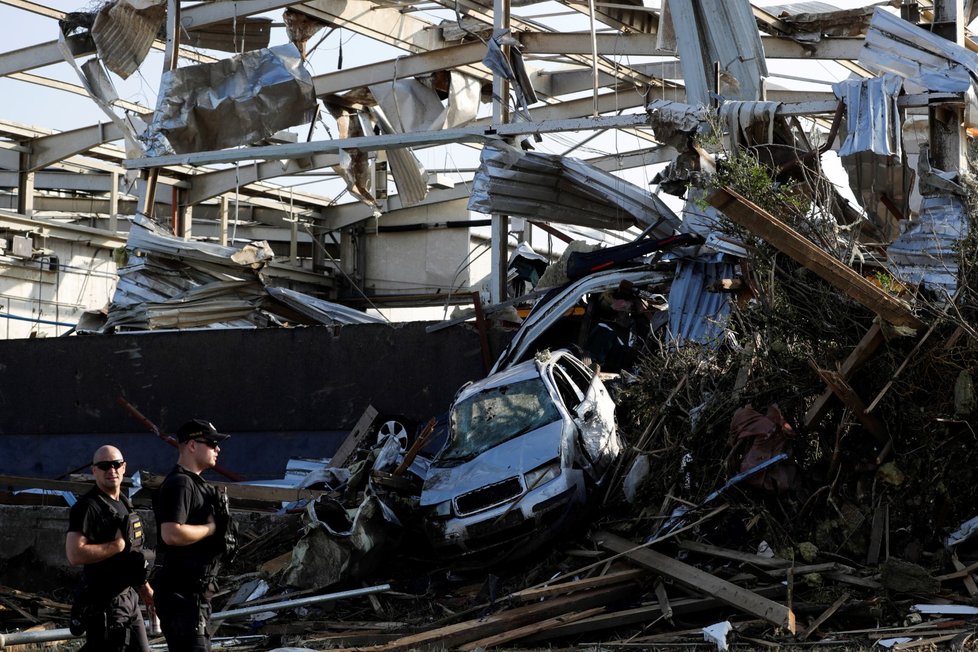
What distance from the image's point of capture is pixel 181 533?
267 inches

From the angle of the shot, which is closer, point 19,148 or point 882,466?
point 882,466

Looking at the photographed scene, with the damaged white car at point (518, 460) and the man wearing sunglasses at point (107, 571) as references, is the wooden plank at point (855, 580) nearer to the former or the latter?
the damaged white car at point (518, 460)

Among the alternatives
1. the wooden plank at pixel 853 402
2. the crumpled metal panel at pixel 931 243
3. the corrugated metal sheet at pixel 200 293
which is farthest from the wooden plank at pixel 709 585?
the corrugated metal sheet at pixel 200 293

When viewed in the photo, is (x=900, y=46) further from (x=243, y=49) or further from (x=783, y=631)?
(x=243, y=49)

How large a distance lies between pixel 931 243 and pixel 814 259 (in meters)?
4.61

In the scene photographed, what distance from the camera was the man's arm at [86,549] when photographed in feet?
23.0

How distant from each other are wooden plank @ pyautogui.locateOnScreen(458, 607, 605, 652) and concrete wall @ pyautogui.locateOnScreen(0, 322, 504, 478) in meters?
8.16

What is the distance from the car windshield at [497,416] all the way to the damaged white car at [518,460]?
0.5 inches

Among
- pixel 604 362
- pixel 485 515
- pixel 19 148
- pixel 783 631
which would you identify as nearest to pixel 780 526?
pixel 783 631

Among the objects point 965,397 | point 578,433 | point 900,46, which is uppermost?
point 900,46

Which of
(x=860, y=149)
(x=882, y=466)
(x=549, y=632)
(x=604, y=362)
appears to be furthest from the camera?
(x=604, y=362)

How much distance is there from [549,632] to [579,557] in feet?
6.57

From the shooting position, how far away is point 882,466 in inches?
443

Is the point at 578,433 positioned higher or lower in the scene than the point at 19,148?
lower
